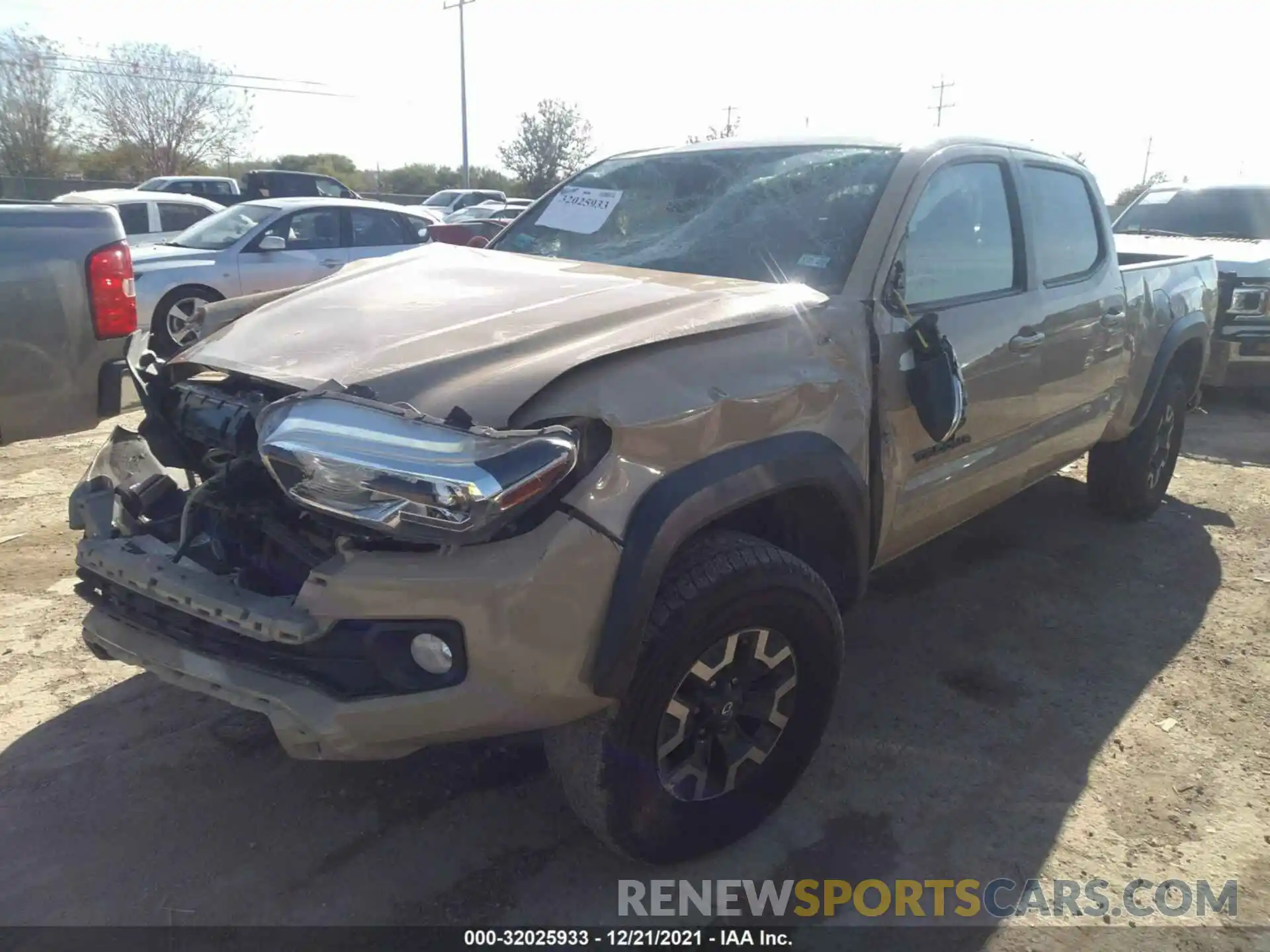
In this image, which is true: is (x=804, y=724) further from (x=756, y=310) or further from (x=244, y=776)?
(x=244, y=776)

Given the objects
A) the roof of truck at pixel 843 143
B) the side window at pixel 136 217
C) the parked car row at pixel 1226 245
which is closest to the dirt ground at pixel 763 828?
the roof of truck at pixel 843 143

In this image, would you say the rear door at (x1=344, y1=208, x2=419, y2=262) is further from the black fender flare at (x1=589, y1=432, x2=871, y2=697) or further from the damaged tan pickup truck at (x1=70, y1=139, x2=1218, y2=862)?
the black fender flare at (x1=589, y1=432, x2=871, y2=697)

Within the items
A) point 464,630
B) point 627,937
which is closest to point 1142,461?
point 627,937

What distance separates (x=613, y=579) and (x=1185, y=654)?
2904 mm

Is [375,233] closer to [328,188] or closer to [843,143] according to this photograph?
[843,143]

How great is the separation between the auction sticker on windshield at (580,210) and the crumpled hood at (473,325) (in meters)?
0.44

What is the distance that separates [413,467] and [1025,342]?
2.46 metres

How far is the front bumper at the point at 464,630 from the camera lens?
75.1 inches

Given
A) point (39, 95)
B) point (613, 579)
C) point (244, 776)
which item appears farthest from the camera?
point (39, 95)

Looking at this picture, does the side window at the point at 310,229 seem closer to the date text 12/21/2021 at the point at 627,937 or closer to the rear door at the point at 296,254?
the rear door at the point at 296,254

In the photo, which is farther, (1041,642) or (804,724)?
(1041,642)

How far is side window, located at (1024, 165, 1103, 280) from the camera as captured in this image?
376 cm

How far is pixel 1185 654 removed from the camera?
379cm

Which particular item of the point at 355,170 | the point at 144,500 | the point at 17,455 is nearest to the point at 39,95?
the point at 355,170
